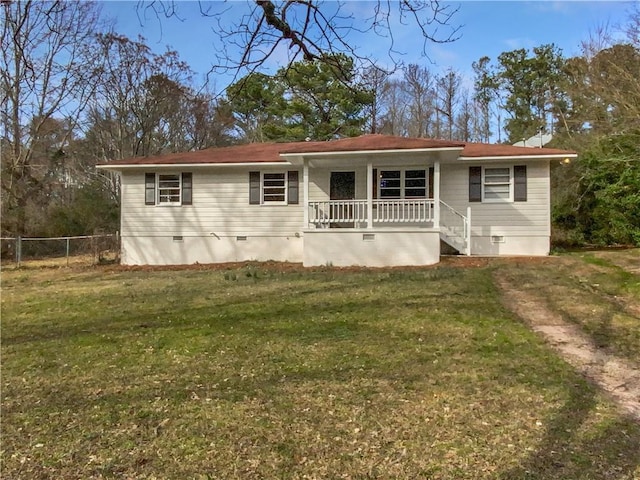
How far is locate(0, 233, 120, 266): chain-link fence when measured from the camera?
16.0 metres

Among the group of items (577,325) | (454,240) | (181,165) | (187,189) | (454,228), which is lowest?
(577,325)

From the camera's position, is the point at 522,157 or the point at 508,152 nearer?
the point at 522,157

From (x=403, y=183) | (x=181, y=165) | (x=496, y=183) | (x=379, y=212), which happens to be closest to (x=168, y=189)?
(x=181, y=165)

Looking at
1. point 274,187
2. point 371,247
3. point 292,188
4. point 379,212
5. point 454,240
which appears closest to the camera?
point 371,247

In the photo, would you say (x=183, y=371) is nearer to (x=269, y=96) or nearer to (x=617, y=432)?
(x=617, y=432)

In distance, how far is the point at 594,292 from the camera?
26.7 feet

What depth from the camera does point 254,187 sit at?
48.2 ft

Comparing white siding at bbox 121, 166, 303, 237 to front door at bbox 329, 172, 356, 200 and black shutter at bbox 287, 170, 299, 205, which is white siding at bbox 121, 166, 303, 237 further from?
front door at bbox 329, 172, 356, 200

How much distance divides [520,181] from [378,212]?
4.18 meters

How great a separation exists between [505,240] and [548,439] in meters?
11.5

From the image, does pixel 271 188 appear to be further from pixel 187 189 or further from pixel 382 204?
pixel 382 204

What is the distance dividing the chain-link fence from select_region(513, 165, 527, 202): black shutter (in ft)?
42.1

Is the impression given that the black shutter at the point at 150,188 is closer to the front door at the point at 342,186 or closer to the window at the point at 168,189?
the window at the point at 168,189

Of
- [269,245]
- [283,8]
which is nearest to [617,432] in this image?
[283,8]
